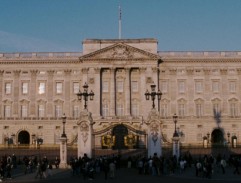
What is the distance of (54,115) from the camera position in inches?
2972

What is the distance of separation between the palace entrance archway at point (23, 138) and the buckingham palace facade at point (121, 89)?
11.0 inches

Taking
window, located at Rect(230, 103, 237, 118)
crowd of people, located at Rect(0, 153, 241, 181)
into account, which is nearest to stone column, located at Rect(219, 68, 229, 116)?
window, located at Rect(230, 103, 237, 118)

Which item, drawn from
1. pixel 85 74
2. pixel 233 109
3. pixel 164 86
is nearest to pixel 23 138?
pixel 85 74

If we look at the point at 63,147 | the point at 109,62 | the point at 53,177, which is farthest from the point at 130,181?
the point at 109,62

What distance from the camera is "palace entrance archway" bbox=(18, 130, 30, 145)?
251 feet

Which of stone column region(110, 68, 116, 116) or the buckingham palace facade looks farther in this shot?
the buckingham palace facade

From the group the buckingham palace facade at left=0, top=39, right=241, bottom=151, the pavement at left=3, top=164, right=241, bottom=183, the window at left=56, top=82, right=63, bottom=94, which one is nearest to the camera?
the pavement at left=3, top=164, right=241, bottom=183

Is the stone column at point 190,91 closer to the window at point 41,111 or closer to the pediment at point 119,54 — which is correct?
the pediment at point 119,54

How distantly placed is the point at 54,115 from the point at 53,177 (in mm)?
41765

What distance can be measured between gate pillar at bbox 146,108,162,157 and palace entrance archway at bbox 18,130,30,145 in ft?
132

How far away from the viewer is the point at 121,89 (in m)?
75.4

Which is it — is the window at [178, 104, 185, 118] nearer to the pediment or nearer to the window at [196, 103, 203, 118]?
the window at [196, 103, 203, 118]

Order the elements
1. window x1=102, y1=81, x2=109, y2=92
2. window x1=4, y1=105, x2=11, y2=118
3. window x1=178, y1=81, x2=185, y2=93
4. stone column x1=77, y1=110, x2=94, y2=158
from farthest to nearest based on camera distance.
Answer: window x1=4, y1=105, x2=11, y2=118 < window x1=178, y1=81, x2=185, y2=93 < window x1=102, y1=81, x2=109, y2=92 < stone column x1=77, y1=110, x2=94, y2=158

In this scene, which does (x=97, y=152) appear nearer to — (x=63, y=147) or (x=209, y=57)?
(x=63, y=147)
